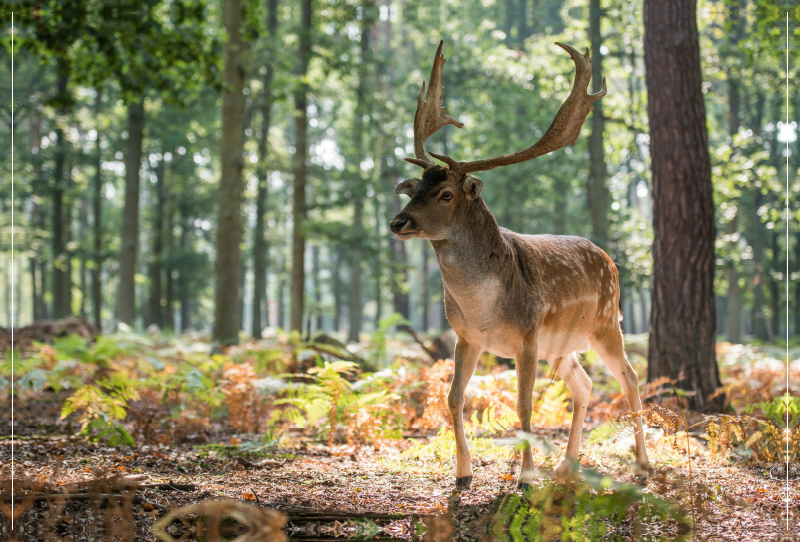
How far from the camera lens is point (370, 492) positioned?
4031 mm

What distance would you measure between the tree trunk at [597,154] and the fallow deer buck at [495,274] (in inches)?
469

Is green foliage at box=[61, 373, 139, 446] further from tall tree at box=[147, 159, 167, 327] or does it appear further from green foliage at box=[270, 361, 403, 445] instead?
tall tree at box=[147, 159, 167, 327]

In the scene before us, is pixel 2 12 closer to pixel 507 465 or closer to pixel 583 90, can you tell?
pixel 583 90

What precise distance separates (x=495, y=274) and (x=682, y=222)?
156 inches

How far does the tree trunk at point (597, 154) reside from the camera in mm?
16000

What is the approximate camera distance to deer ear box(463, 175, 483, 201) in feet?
13.3

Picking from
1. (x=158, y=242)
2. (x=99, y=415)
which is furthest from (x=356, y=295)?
(x=99, y=415)

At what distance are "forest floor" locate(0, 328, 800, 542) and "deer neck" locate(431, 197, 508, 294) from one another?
1226 millimetres

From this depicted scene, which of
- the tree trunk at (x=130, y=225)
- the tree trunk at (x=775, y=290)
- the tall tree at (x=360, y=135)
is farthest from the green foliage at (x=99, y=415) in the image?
the tree trunk at (x=775, y=290)

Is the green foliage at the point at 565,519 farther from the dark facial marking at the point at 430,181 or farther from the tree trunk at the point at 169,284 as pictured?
the tree trunk at the point at 169,284

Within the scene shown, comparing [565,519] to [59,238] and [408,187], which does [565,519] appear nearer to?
[408,187]

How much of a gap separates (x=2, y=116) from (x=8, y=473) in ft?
57.3

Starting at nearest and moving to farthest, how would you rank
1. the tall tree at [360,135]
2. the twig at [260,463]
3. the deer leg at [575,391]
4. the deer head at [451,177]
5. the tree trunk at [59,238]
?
the deer head at [451,177]
the deer leg at [575,391]
the twig at [260,463]
the tall tree at [360,135]
the tree trunk at [59,238]

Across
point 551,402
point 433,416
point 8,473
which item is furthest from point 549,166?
point 8,473
